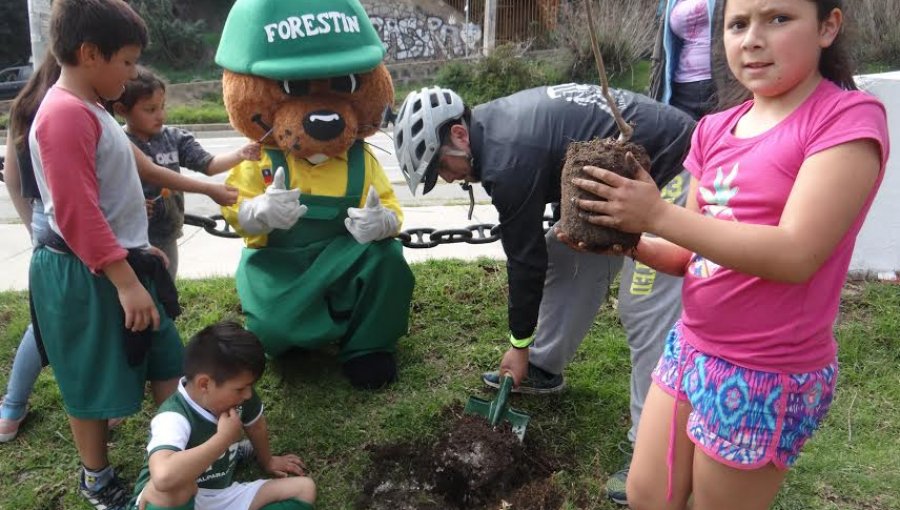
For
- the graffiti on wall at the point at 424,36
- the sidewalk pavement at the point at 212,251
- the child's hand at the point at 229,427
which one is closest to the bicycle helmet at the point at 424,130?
the child's hand at the point at 229,427

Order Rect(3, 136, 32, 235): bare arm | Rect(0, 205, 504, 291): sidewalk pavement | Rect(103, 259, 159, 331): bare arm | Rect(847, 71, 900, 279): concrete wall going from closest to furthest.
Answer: Rect(103, 259, 159, 331): bare arm < Rect(3, 136, 32, 235): bare arm < Rect(847, 71, 900, 279): concrete wall < Rect(0, 205, 504, 291): sidewalk pavement

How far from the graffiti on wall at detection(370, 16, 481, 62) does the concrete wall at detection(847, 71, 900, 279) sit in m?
18.3

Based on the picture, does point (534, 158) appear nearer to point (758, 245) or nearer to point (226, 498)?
point (758, 245)

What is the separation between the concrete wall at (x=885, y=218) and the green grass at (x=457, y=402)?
197 millimetres

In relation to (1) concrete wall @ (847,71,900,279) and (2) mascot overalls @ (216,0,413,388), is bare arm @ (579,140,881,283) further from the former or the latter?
(1) concrete wall @ (847,71,900,279)

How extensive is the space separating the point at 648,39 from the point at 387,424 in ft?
53.1

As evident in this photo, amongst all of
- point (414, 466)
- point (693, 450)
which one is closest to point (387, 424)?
point (414, 466)

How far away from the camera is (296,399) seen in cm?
348

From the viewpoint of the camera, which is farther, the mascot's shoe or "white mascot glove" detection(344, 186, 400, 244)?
the mascot's shoe

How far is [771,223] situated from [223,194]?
240cm

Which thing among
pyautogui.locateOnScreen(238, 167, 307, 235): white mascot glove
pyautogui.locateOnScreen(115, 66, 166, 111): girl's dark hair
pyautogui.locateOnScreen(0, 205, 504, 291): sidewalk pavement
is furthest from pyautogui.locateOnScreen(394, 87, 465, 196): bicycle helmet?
pyautogui.locateOnScreen(0, 205, 504, 291): sidewalk pavement

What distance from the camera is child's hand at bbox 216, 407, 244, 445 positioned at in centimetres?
224

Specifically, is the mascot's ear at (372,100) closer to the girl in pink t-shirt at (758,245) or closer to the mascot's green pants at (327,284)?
the mascot's green pants at (327,284)

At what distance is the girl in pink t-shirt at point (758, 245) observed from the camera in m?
1.48
